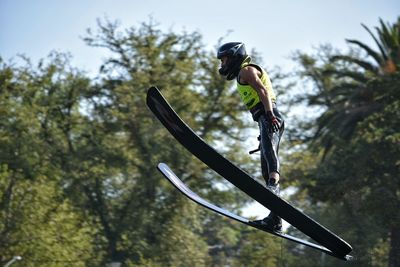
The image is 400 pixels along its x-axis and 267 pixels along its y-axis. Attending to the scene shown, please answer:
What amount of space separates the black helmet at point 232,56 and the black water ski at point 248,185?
873 mm

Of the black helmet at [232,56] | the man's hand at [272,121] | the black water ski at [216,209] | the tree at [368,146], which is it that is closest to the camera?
the man's hand at [272,121]

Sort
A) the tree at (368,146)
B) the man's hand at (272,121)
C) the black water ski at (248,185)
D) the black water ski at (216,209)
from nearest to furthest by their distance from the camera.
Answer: the black water ski at (248,185) → the man's hand at (272,121) → the black water ski at (216,209) → the tree at (368,146)

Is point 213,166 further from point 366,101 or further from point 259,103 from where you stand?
point 366,101

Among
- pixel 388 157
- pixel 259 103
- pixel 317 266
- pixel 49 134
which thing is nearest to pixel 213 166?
pixel 259 103

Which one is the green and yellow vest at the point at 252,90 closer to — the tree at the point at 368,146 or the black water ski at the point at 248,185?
the black water ski at the point at 248,185

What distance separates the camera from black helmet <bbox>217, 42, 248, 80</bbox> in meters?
8.75

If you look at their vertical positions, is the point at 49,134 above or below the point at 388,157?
above

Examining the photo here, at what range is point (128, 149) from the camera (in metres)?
34.2

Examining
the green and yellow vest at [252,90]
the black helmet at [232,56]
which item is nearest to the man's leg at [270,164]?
the green and yellow vest at [252,90]

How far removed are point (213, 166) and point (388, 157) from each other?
65.7 feet

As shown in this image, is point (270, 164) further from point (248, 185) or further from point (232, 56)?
point (232, 56)

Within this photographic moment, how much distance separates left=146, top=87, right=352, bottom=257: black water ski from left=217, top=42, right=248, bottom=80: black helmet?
2.86 ft

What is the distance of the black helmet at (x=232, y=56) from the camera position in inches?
344

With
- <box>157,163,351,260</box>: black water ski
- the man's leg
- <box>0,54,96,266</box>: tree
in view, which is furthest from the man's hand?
<box>0,54,96,266</box>: tree
